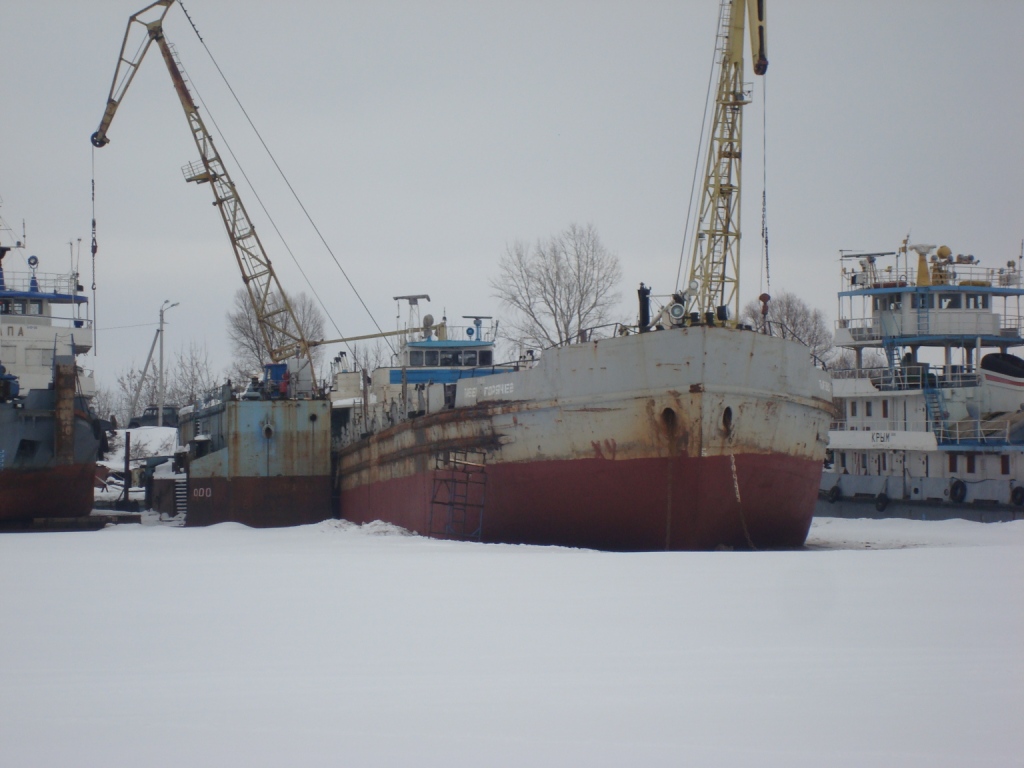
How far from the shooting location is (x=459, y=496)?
67.4ft

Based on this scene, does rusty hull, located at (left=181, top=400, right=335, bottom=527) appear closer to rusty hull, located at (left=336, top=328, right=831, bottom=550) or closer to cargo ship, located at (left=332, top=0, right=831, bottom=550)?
cargo ship, located at (left=332, top=0, right=831, bottom=550)

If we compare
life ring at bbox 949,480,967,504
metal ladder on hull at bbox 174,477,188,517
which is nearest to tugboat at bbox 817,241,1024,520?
life ring at bbox 949,480,967,504

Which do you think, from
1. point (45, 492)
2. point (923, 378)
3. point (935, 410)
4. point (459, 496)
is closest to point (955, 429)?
point (935, 410)

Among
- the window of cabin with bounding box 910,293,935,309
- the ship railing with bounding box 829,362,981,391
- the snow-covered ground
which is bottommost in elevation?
the snow-covered ground

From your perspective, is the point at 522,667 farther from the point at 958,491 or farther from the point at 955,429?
the point at 955,429

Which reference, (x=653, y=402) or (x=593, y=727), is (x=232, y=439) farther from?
(x=593, y=727)

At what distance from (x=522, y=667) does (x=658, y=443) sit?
9.82 metres

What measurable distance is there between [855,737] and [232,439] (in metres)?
26.0

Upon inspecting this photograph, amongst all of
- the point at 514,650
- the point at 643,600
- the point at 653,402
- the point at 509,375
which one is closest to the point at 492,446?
the point at 509,375

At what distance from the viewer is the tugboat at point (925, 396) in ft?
96.4

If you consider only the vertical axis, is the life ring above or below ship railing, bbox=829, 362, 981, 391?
below

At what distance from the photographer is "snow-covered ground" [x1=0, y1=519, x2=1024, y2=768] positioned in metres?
5.75

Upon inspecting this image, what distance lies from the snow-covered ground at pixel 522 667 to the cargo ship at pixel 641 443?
14.1 feet

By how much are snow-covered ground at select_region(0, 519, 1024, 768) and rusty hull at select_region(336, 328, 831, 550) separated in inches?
168
